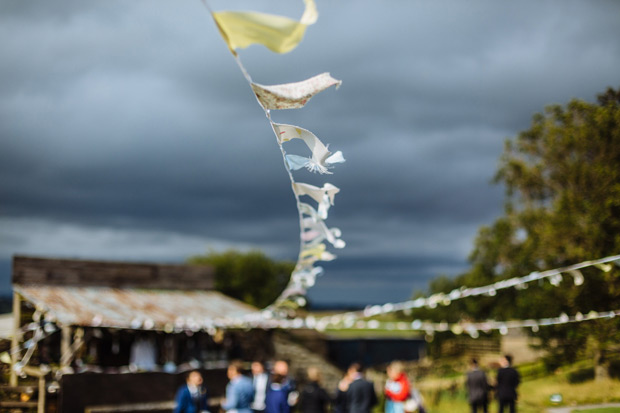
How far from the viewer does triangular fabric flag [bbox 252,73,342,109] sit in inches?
110

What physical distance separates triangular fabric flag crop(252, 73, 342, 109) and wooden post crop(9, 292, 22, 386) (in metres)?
12.1

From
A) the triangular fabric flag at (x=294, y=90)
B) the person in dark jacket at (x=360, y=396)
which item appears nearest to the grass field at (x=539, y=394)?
the person in dark jacket at (x=360, y=396)

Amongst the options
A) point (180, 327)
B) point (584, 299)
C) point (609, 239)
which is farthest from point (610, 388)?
point (180, 327)

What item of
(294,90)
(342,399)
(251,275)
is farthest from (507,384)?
(251,275)

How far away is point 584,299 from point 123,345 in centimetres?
1213

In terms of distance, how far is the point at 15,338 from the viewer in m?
13.5

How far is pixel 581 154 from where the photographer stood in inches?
628

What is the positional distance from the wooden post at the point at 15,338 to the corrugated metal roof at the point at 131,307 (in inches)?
9.1

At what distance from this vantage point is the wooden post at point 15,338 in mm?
12859

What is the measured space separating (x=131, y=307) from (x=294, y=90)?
45.9ft

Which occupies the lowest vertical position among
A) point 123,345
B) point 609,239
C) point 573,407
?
point 573,407

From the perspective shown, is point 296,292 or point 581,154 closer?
point 296,292

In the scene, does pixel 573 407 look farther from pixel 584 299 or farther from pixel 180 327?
pixel 180 327

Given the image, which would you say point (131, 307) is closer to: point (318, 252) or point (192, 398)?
point (192, 398)
